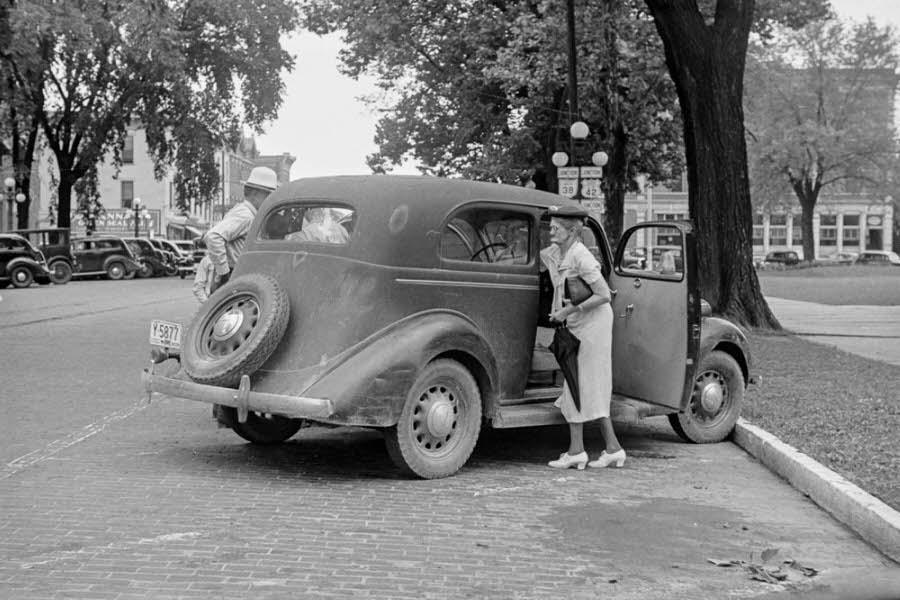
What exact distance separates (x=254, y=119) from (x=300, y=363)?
42705 mm

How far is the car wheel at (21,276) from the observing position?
1447 inches

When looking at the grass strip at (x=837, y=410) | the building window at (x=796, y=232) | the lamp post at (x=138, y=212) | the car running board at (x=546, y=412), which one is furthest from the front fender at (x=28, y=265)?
the building window at (x=796, y=232)

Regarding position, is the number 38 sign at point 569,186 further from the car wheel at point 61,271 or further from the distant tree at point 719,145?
the car wheel at point 61,271

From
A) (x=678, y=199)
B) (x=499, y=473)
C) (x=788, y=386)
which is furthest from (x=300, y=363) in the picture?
(x=678, y=199)

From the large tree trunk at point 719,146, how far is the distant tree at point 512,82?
30.8 feet

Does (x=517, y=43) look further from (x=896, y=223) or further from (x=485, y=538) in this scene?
(x=896, y=223)

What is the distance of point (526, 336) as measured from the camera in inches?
312

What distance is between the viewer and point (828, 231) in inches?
3684

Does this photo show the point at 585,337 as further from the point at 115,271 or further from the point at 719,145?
the point at 115,271

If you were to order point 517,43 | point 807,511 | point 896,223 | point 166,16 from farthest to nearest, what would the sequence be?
point 896,223
point 166,16
point 517,43
point 807,511

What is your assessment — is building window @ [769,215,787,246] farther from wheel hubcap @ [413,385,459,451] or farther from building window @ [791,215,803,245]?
wheel hubcap @ [413,385,459,451]

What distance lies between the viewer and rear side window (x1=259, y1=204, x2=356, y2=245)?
7.51m

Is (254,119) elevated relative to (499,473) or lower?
elevated

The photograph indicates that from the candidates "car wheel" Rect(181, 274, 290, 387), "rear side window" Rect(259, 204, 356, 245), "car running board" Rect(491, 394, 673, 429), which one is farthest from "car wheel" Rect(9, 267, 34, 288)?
"car running board" Rect(491, 394, 673, 429)
